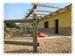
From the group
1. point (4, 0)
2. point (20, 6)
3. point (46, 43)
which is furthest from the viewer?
point (46, 43)

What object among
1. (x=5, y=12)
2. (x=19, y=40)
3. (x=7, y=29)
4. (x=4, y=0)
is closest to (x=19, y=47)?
(x=19, y=40)

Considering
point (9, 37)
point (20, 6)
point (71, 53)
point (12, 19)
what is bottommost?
point (71, 53)

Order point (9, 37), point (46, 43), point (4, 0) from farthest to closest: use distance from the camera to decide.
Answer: point (46, 43)
point (9, 37)
point (4, 0)

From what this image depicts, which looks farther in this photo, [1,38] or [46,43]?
[46,43]

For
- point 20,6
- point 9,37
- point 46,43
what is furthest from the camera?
point 46,43

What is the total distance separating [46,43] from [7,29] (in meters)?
0.73

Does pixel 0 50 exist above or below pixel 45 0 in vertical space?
below

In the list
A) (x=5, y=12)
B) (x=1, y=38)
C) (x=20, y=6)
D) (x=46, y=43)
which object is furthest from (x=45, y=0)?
(x=46, y=43)

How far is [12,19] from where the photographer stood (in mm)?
2428

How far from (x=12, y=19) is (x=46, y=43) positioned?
0.73m

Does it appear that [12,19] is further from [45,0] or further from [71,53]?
[71,53]

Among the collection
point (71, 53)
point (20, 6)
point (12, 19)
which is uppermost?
point (20, 6)

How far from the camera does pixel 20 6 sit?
2332mm

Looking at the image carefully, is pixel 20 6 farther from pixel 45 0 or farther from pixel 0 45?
pixel 0 45
